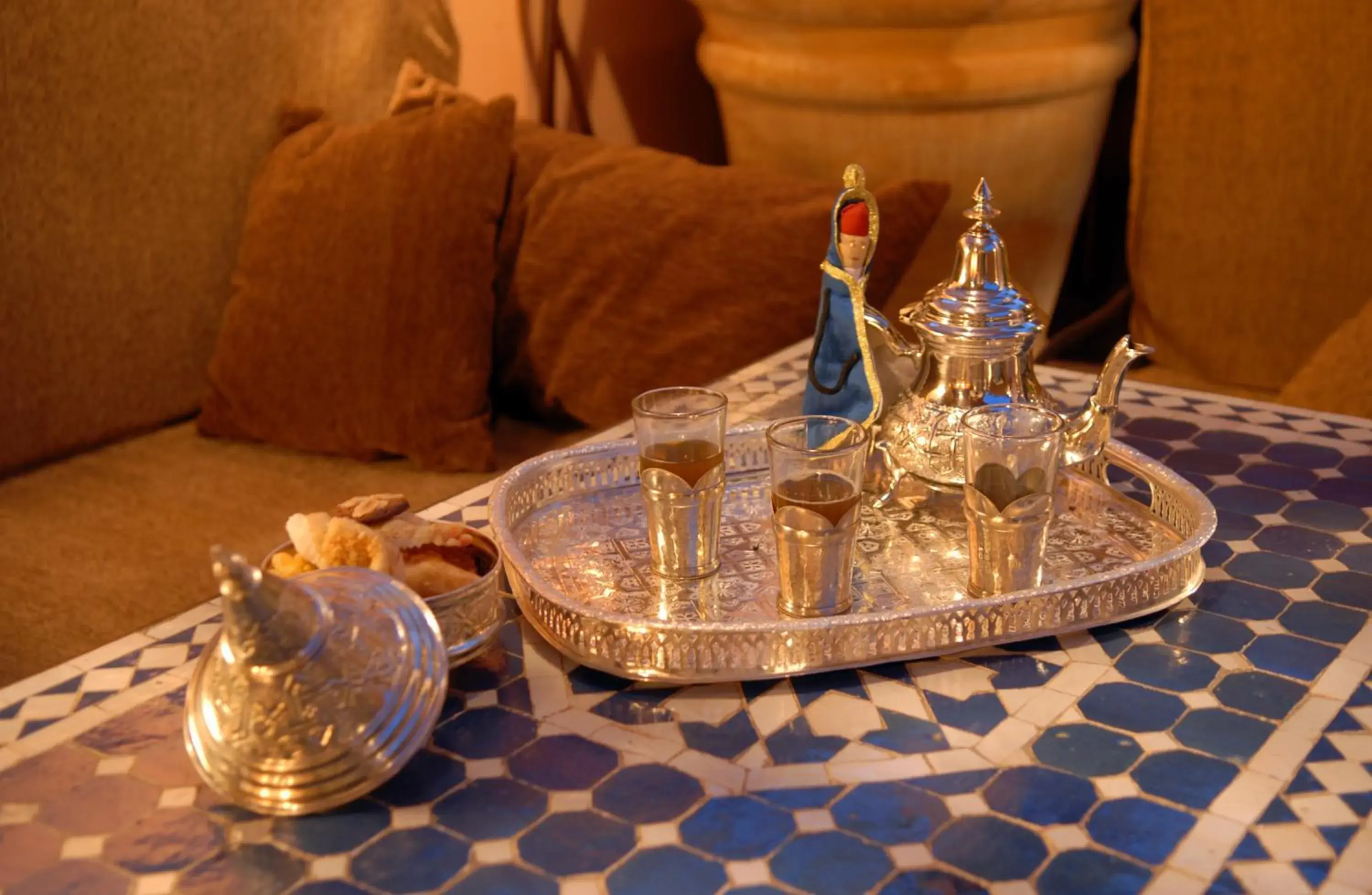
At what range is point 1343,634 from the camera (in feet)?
2.95

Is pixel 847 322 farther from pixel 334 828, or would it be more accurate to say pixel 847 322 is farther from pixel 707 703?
pixel 334 828

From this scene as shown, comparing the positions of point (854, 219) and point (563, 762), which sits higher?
point (854, 219)

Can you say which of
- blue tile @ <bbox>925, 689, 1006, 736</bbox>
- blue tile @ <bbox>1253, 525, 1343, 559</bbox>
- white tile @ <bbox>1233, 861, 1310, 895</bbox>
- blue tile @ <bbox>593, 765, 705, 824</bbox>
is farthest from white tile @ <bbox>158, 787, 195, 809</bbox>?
blue tile @ <bbox>1253, 525, 1343, 559</bbox>

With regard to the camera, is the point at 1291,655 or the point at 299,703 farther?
the point at 1291,655

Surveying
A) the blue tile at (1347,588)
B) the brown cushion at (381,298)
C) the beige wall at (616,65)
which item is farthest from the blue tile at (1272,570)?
the beige wall at (616,65)

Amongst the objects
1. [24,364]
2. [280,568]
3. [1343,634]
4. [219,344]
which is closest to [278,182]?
[219,344]

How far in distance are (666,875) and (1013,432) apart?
39cm

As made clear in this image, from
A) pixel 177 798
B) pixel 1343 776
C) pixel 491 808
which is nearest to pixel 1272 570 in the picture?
pixel 1343 776

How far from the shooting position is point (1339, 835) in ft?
2.29

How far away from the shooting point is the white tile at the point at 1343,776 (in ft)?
2.41

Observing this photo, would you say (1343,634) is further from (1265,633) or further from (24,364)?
(24,364)

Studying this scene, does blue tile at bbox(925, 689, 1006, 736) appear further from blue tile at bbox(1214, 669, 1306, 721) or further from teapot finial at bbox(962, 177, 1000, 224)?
teapot finial at bbox(962, 177, 1000, 224)

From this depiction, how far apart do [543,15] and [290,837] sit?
215 cm

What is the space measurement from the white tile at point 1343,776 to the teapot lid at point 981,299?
1.23 ft
